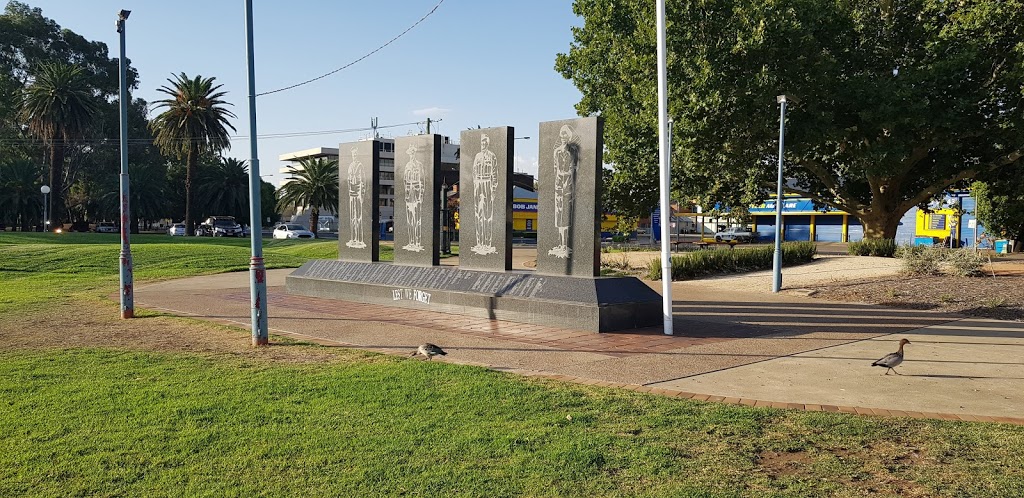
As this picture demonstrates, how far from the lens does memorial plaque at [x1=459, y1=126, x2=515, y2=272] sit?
13.7 m

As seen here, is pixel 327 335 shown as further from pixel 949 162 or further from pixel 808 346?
pixel 949 162

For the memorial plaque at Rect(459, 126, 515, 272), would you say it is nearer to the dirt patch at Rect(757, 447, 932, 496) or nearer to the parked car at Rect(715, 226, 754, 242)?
the dirt patch at Rect(757, 447, 932, 496)

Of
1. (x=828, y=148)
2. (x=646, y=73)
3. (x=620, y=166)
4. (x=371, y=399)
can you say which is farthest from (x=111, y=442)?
(x=828, y=148)

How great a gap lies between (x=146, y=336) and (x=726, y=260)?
17.7m

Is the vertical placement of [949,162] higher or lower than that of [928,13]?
lower

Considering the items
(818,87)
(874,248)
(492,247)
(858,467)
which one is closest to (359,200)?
(492,247)

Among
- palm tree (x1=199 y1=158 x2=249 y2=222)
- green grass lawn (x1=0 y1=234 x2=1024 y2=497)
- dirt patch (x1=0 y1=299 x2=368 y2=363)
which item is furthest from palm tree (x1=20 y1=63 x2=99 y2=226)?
green grass lawn (x1=0 y1=234 x2=1024 y2=497)

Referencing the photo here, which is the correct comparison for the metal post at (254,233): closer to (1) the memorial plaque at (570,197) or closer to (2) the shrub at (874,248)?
(1) the memorial plaque at (570,197)

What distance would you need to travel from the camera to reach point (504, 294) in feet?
42.0

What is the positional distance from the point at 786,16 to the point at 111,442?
20705mm

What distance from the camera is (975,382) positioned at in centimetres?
760

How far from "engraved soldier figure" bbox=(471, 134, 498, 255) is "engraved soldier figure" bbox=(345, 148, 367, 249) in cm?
351

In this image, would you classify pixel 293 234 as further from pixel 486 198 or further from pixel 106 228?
pixel 486 198

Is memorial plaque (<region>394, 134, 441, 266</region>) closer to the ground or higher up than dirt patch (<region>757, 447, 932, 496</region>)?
higher up
